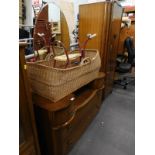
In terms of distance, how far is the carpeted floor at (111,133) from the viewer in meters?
1.58

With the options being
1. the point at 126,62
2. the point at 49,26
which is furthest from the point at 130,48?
the point at 49,26

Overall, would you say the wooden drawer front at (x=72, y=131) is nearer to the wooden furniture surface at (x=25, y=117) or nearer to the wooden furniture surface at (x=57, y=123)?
the wooden furniture surface at (x=57, y=123)

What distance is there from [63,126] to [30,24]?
122 cm

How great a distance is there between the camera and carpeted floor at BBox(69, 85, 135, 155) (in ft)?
5.17

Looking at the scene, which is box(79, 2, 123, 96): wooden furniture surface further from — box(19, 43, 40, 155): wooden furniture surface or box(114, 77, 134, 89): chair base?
box(19, 43, 40, 155): wooden furniture surface

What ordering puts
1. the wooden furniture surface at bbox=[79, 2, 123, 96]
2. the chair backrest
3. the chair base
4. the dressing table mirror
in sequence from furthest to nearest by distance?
1. the chair base
2. the chair backrest
3. the wooden furniture surface at bbox=[79, 2, 123, 96]
4. the dressing table mirror

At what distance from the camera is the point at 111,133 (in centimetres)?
184

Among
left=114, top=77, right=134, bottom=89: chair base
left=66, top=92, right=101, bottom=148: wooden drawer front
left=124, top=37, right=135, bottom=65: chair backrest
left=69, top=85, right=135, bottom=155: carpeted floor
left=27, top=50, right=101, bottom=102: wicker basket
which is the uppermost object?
left=124, top=37, right=135, bottom=65: chair backrest

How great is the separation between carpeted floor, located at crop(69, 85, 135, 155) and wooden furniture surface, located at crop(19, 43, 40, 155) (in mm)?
641

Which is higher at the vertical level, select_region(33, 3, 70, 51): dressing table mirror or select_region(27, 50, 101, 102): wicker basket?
select_region(33, 3, 70, 51): dressing table mirror

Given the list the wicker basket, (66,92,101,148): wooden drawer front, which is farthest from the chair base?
the wicker basket
